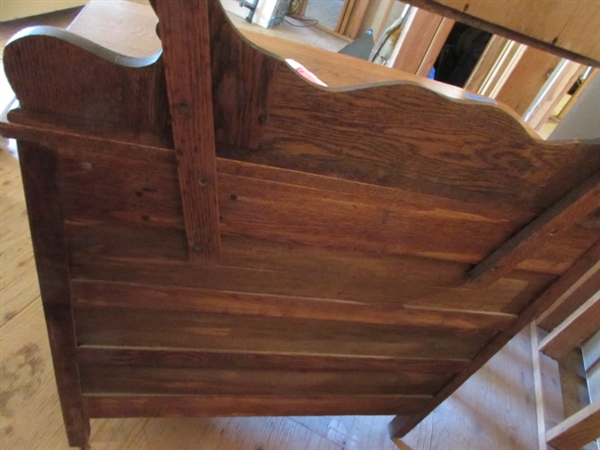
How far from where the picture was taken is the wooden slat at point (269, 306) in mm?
708

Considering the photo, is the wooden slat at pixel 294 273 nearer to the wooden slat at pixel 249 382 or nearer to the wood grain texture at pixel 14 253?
the wooden slat at pixel 249 382

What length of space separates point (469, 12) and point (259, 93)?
230 millimetres

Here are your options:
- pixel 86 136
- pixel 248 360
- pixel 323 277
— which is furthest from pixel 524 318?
pixel 86 136

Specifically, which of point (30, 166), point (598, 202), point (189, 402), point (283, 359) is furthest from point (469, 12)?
point (189, 402)

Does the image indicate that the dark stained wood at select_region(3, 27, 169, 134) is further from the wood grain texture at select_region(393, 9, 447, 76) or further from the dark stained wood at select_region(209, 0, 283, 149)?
the wood grain texture at select_region(393, 9, 447, 76)

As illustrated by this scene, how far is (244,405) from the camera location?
108cm

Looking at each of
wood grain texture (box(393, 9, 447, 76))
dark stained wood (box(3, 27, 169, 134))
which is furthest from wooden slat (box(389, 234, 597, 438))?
wood grain texture (box(393, 9, 447, 76))

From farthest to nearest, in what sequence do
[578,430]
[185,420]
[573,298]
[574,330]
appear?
1. [573,298]
2. [574,330]
3. [578,430]
4. [185,420]

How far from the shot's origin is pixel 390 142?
0.54m

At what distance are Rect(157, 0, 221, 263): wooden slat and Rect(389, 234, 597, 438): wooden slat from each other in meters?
0.73

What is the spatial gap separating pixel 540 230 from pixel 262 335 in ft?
1.84

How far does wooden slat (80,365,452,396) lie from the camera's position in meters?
0.92

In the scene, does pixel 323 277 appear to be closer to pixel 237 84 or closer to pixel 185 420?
pixel 237 84

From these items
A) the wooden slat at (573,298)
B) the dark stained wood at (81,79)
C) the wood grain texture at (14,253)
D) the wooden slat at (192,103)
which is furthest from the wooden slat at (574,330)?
the wood grain texture at (14,253)
